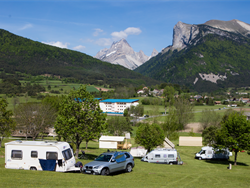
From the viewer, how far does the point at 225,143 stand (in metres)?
24.1

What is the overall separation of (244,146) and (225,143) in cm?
192

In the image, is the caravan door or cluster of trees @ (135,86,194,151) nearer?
the caravan door

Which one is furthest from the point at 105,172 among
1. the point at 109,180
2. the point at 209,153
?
the point at 209,153

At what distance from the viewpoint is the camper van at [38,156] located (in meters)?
14.1

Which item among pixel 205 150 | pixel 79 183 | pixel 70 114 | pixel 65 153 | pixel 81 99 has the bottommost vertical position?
pixel 205 150

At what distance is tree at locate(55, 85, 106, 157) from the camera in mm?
20391

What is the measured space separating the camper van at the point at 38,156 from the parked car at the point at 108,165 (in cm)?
102

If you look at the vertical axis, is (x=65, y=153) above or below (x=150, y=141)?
above

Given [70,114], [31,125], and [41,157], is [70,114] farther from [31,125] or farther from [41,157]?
[31,125]

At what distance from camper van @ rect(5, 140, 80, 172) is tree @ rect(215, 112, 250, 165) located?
1765cm

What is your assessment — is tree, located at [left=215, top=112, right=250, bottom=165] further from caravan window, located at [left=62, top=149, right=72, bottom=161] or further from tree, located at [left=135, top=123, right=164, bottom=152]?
caravan window, located at [left=62, top=149, right=72, bottom=161]

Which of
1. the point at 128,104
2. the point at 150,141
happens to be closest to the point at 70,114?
the point at 150,141

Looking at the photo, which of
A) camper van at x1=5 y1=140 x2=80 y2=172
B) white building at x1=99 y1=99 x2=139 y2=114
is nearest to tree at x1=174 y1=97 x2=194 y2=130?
white building at x1=99 y1=99 x2=139 y2=114

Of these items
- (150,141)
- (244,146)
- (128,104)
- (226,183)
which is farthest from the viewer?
(128,104)
